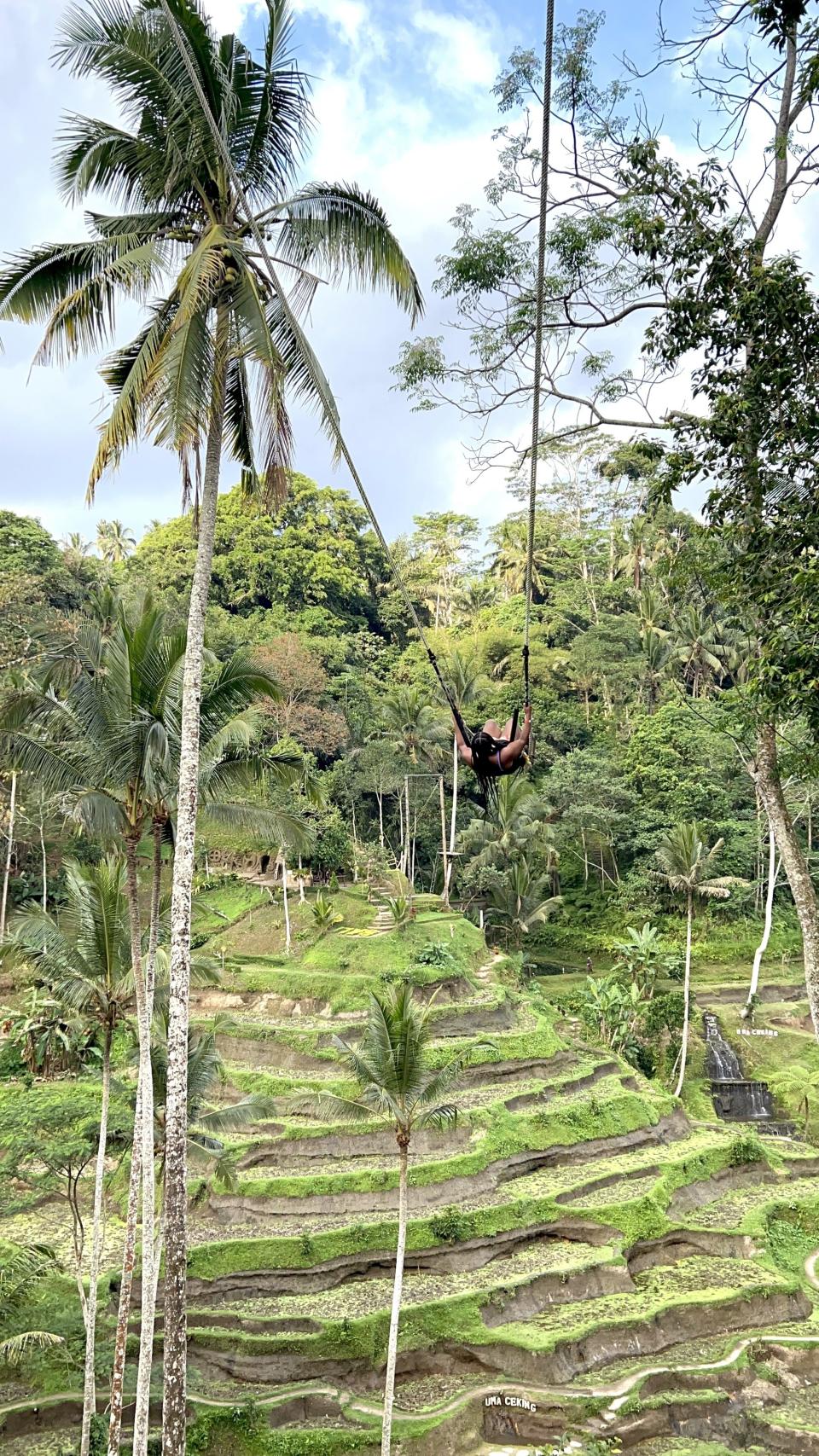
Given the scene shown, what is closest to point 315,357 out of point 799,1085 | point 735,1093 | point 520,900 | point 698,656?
point 799,1085

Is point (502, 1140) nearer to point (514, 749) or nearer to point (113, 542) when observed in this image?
point (514, 749)

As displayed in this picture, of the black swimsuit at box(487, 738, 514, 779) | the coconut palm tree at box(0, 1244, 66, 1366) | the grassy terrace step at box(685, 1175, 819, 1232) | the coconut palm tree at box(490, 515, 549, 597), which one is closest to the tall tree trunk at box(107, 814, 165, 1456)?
the coconut palm tree at box(0, 1244, 66, 1366)

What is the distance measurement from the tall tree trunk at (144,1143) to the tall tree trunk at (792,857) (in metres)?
5.57

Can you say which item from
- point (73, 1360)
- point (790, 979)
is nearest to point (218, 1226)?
point (73, 1360)

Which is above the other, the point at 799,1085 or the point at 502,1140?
the point at 502,1140

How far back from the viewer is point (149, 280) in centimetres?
786

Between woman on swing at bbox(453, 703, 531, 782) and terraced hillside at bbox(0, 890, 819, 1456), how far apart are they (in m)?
7.42

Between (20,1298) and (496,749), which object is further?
(20,1298)

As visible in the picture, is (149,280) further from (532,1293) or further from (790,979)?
(790,979)

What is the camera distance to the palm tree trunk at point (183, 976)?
6.83 metres

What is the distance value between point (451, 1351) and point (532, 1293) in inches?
65.9

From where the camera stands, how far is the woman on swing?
289 inches

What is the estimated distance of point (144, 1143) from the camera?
843 cm

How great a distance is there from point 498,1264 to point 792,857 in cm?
1052
